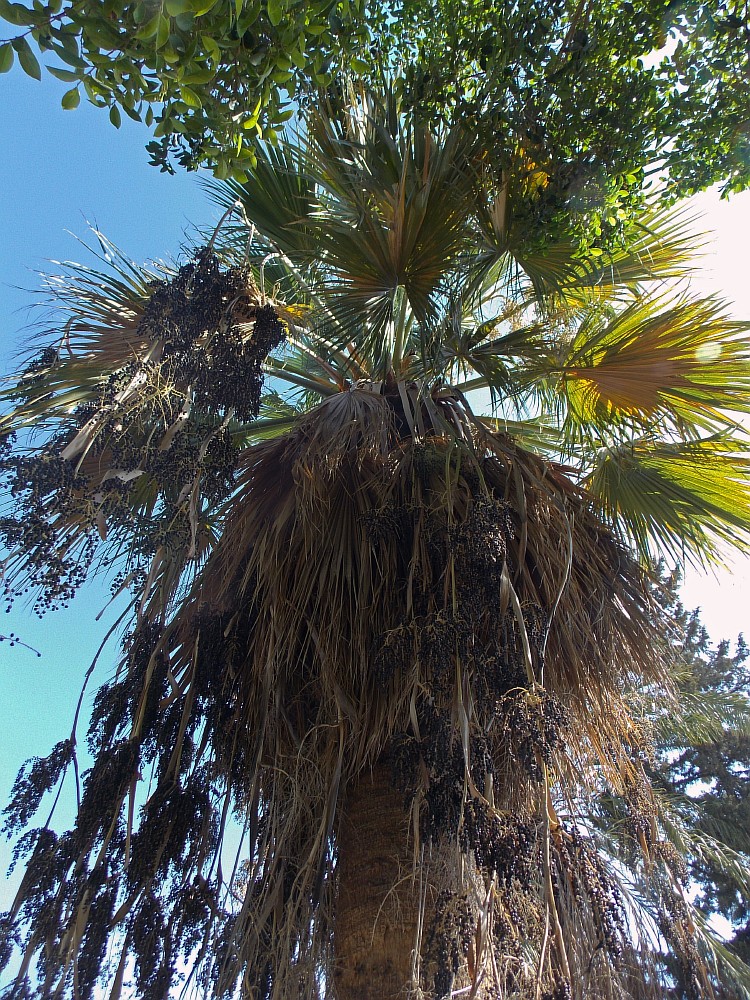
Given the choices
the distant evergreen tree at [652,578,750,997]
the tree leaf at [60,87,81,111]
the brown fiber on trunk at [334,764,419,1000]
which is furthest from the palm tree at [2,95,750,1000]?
the distant evergreen tree at [652,578,750,997]

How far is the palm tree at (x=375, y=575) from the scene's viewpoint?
8.93ft

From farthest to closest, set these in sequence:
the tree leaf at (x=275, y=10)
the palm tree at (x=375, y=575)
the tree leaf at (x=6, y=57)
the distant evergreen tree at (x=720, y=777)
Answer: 1. the distant evergreen tree at (x=720, y=777)
2. the palm tree at (x=375, y=575)
3. the tree leaf at (x=275, y=10)
4. the tree leaf at (x=6, y=57)

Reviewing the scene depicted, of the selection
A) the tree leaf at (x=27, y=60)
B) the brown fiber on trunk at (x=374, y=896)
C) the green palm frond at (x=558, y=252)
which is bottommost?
the brown fiber on trunk at (x=374, y=896)

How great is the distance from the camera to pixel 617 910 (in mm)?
2664

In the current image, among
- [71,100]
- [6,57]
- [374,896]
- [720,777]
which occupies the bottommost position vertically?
[374,896]

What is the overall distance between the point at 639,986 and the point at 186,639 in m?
2.61

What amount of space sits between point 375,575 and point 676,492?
1713 mm

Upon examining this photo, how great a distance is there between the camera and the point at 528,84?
10.8 ft

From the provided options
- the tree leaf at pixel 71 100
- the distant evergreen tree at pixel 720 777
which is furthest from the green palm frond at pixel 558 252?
the distant evergreen tree at pixel 720 777

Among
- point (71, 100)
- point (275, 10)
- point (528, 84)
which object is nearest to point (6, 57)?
point (71, 100)

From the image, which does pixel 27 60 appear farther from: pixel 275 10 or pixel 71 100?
pixel 275 10

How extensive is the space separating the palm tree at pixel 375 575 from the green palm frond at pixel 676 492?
2 cm

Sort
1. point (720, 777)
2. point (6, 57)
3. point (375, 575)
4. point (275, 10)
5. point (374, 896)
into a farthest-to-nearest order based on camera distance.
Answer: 1. point (720, 777)
2. point (375, 575)
3. point (374, 896)
4. point (275, 10)
5. point (6, 57)

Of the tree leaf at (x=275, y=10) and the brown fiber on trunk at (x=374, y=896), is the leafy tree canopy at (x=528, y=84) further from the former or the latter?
the brown fiber on trunk at (x=374, y=896)
